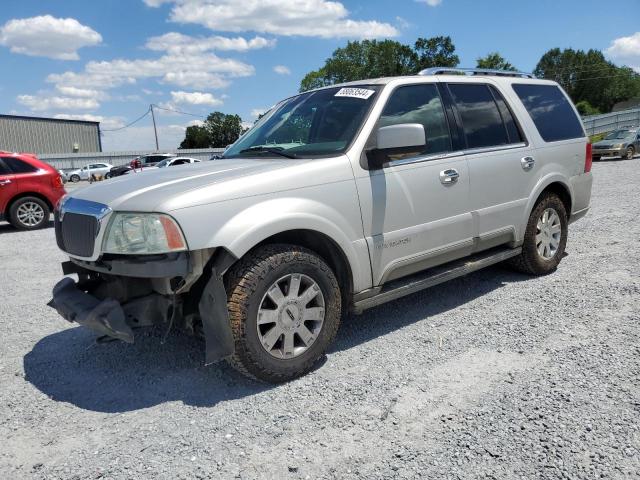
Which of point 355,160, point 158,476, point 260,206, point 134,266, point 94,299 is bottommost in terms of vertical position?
point 158,476

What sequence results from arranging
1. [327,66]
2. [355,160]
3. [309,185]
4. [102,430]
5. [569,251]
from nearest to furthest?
[102,430]
[309,185]
[355,160]
[569,251]
[327,66]

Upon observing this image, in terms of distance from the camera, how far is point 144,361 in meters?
3.75

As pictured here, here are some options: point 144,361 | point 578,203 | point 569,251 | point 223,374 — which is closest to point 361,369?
point 223,374

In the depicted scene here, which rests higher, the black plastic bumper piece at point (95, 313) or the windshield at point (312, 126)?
the windshield at point (312, 126)

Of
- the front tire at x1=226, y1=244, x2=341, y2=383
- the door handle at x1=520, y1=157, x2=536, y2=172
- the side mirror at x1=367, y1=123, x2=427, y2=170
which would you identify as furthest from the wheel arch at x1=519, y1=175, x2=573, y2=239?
the front tire at x1=226, y1=244, x2=341, y2=383

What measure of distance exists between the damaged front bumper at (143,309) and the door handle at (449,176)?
2.00 metres

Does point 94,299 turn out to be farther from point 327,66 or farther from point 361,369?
point 327,66

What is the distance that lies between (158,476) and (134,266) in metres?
1.12

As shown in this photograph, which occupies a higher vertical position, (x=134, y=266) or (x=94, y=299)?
(x=134, y=266)

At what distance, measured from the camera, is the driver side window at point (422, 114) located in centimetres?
388

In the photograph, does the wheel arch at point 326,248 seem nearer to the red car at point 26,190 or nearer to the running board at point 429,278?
the running board at point 429,278

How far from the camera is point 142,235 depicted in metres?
2.91

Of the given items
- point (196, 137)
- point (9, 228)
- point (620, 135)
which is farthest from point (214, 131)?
point (9, 228)

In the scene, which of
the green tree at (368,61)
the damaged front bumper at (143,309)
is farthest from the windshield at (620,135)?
the green tree at (368,61)
